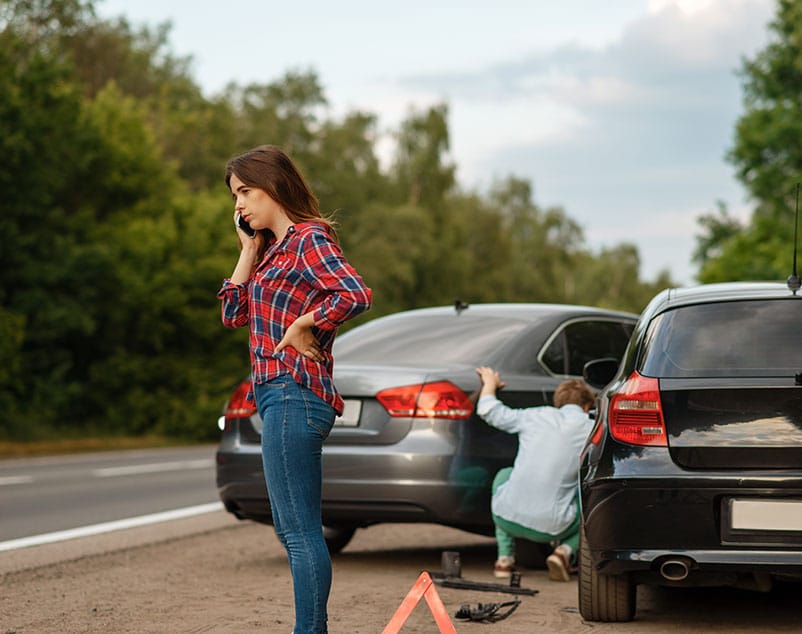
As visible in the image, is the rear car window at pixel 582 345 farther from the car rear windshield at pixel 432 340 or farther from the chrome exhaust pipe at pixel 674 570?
the chrome exhaust pipe at pixel 674 570

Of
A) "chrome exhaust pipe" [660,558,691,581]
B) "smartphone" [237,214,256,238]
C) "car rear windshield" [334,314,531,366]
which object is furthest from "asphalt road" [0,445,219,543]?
"smartphone" [237,214,256,238]

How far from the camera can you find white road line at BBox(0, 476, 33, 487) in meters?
18.3

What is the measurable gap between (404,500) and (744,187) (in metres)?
37.9

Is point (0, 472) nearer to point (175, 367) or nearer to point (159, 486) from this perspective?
point (159, 486)

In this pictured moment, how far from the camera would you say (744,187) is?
44.2 meters

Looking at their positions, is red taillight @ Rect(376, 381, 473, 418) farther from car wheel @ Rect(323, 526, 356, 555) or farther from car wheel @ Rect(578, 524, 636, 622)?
car wheel @ Rect(323, 526, 356, 555)

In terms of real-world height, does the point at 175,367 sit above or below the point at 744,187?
below

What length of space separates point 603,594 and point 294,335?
2446mm

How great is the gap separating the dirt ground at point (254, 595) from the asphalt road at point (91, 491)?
79.5 inches

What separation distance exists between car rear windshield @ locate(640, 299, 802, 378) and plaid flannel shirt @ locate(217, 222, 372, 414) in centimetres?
186

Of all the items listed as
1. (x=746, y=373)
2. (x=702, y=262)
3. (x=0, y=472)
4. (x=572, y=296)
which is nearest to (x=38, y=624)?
(x=746, y=373)

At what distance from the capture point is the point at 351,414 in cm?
837

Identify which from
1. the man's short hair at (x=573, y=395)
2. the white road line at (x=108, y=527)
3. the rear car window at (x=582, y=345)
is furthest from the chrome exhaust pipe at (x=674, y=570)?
the white road line at (x=108, y=527)

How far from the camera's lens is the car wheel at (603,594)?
651 cm
